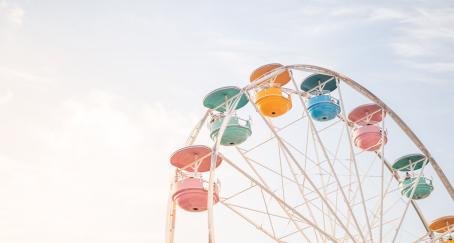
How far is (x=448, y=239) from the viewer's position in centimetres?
1712

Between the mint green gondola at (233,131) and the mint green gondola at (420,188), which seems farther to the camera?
the mint green gondola at (420,188)

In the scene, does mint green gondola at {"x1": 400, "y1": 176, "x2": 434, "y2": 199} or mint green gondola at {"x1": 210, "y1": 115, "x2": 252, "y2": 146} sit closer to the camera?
mint green gondola at {"x1": 210, "y1": 115, "x2": 252, "y2": 146}

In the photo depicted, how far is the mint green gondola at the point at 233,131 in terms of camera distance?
12.9 m

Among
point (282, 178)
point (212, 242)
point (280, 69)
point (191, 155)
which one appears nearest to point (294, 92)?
point (280, 69)

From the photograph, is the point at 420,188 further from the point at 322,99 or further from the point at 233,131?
the point at 233,131

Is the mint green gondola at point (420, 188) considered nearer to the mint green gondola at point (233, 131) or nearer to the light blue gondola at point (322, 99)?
the light blue gondola at point (322, 99)

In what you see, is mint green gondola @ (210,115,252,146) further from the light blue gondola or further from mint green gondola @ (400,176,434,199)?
mint green gondola @ (400,176,434,199)

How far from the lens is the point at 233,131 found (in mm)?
12906

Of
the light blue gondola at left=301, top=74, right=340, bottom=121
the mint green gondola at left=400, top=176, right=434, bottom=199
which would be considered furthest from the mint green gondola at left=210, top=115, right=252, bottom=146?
A: the mint green gondola at left=400, top=176, right=434, bottom=199

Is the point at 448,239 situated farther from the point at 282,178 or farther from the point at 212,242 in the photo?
the point at 212,242

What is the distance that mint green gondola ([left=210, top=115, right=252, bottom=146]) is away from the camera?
12906mm

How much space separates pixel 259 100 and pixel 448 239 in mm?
8621

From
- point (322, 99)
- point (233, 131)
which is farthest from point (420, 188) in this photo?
point (233, 131)

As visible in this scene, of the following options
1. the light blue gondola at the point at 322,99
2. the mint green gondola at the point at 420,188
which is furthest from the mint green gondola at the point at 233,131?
the mint green gondola at the point at 420,188
